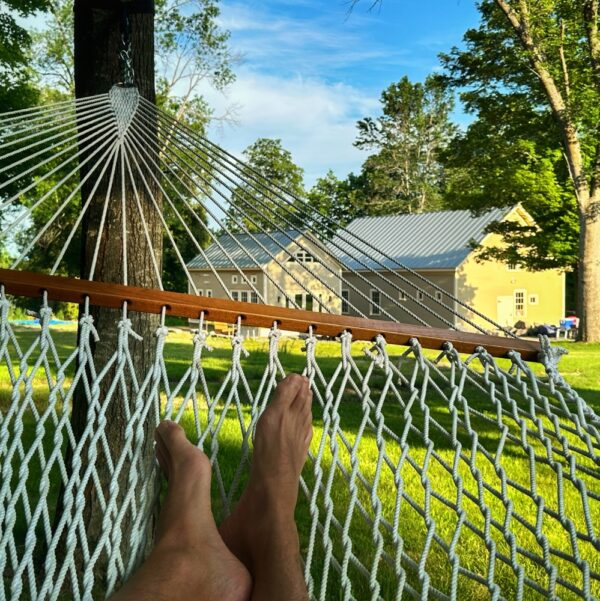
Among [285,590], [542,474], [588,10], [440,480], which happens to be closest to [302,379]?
[285,590]

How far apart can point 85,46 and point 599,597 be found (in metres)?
2.14

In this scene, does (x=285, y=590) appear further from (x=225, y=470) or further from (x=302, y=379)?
(x=225, y=470)

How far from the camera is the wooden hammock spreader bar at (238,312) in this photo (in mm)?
1424

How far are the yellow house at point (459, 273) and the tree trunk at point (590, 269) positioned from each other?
4.01 m

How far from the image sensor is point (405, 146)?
23.2 meters

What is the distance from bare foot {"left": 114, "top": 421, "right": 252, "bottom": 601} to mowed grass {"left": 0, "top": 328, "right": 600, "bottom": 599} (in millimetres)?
235

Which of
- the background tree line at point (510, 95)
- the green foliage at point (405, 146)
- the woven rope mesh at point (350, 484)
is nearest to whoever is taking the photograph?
the woven rope mesh at point (350, 484)

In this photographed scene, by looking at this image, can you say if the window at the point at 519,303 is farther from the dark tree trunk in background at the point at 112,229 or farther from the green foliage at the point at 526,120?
the dark tree trunk in background at the point at 112,229

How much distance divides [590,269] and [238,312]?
963 centimetres

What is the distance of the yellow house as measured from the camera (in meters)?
14.9

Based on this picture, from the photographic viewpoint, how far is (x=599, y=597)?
179 centimetres

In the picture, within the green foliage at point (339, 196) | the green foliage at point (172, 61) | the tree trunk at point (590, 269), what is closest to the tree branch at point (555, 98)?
the tree trunk at point (590, 269)

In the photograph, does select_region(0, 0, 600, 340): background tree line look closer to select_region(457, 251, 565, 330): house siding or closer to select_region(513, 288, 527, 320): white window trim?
select_region(457, 251, 565, 330): house siding

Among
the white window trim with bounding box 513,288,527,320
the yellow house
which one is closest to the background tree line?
the yellow house
